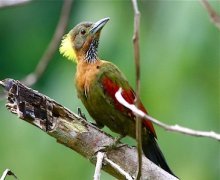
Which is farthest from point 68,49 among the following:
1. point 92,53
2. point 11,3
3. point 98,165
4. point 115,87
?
point 98,165

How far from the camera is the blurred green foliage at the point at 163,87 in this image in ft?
18.7

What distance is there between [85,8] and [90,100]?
2174 mm

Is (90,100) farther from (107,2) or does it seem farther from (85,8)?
(85,8)

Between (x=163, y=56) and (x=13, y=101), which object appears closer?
(x=13, y=101)

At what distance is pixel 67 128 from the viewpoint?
420 centimetres

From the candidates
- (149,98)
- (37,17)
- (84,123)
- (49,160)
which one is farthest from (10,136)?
(37,17)

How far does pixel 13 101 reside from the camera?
4.10 meters

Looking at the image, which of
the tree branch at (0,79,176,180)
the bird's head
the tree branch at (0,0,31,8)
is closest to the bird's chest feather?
the bird's head

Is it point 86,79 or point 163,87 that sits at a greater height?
point 163,87

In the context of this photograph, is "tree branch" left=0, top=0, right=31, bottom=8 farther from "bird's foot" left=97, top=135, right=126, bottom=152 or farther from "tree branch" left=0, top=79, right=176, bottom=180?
"bird's foot" left=97, top=135, right=126, bottom=152

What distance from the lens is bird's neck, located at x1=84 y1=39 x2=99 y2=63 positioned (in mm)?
5177

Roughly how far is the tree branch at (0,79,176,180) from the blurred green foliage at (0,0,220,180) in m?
1.16

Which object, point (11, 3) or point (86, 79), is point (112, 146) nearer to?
point (86, 79)

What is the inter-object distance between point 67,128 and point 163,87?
1701mm
